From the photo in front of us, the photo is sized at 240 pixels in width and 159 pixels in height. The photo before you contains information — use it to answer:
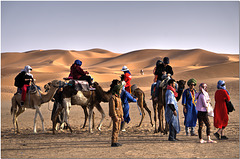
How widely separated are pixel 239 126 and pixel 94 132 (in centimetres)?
589

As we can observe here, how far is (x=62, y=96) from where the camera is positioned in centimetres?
1138

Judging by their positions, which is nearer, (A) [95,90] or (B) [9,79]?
(A) [95,90]

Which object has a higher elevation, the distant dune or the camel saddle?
the distant dune

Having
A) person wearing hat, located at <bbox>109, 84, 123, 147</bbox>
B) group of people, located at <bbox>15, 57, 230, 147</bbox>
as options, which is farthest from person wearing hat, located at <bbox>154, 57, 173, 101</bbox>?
person wearing hat, located at <bbox>109, 84, 123, 147</bbox>

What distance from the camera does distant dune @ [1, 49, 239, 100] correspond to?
145 feet

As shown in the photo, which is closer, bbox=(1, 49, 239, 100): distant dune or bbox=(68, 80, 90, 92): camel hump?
bbox=(68, 80, 90, 92): camel hump

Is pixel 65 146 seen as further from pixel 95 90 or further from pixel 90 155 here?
pixel 95 90

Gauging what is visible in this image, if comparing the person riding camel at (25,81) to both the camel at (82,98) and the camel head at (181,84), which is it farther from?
the camel head at (181,84)

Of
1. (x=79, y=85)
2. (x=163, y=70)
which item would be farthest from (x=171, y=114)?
(x=79, y=85)

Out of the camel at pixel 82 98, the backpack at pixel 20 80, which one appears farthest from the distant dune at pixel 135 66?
the backpack at pixel 20 80

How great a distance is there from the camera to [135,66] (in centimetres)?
9275

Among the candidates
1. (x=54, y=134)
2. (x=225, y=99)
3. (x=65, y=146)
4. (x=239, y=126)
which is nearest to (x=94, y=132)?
(x=54, y=134)

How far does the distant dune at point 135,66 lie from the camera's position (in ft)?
145

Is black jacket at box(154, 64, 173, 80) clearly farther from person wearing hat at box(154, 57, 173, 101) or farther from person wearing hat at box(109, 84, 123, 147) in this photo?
person wearing hat at box(109, 84, 123, 147)
